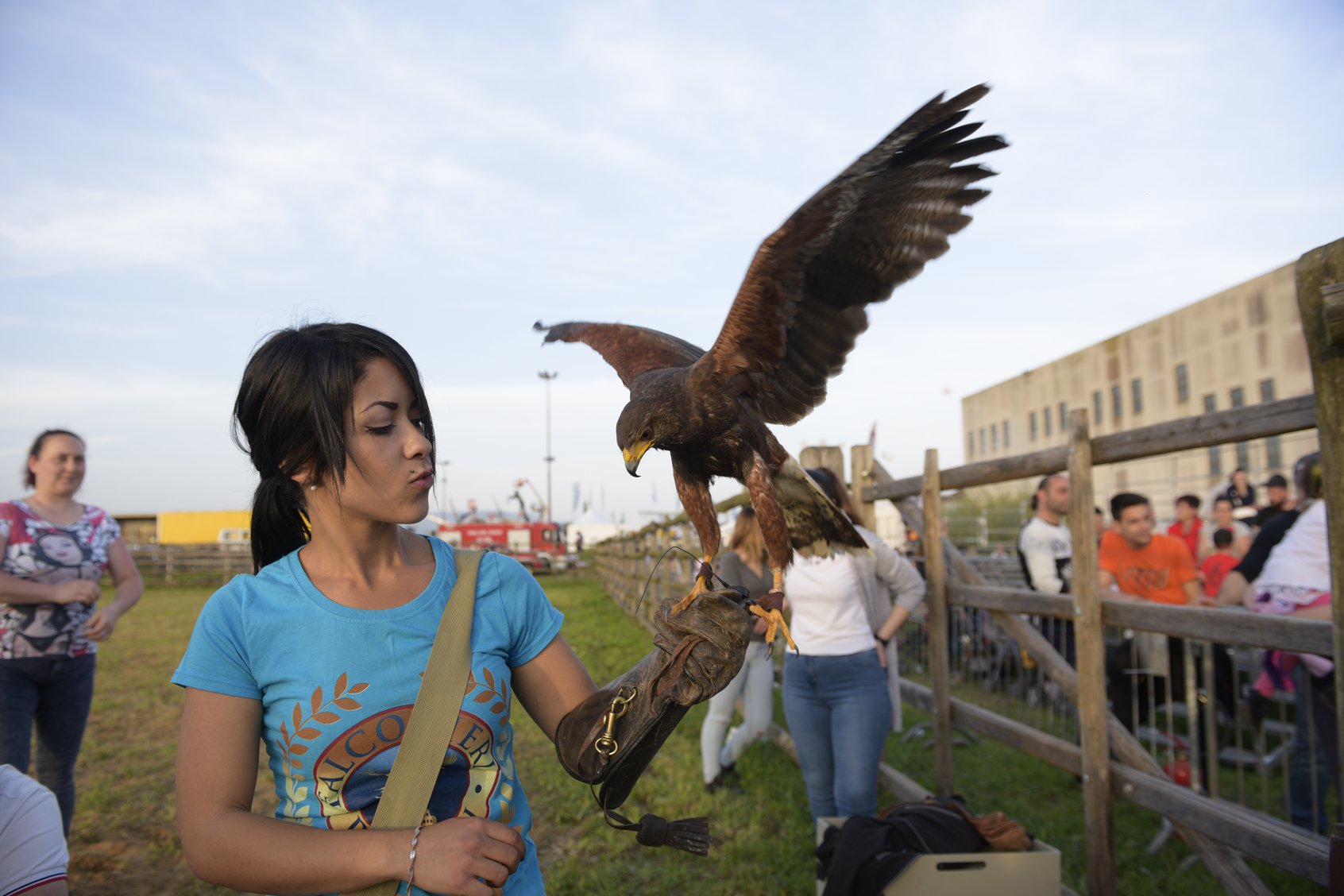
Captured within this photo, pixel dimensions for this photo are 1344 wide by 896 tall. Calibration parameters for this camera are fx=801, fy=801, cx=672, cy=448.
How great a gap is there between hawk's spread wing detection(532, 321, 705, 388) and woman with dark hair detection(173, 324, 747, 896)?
1150 millimetres

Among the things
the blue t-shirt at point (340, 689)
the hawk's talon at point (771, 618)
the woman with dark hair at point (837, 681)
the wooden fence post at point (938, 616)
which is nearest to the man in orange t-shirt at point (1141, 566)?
the wooden fence post at point (938, 616)

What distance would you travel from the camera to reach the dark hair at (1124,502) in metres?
5.07

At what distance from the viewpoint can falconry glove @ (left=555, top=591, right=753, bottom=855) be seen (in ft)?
4.93

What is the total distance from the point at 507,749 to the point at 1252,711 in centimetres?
558

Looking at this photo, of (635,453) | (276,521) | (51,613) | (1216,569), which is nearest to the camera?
(276,521)

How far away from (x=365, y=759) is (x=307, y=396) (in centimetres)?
64

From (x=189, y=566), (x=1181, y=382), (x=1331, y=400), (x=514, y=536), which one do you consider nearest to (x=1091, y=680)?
(x=1331, y=400)

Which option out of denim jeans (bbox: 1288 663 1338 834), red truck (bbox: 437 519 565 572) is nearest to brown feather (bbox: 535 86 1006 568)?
denim jeans (bbox: 1288 663 1338 834)

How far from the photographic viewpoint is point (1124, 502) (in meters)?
5.14

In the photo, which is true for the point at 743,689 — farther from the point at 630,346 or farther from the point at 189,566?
the point at 189,566

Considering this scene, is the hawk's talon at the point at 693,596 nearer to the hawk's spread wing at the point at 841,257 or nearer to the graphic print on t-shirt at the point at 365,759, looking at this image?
the graphic print on t-shirt at the point at 365,759

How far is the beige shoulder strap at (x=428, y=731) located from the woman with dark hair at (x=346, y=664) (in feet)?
0.09

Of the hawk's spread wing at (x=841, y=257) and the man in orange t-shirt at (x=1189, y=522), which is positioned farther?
the man in orange t-shirt at (x=1189, y=522)

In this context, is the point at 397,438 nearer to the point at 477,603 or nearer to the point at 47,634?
the point at 477,603
